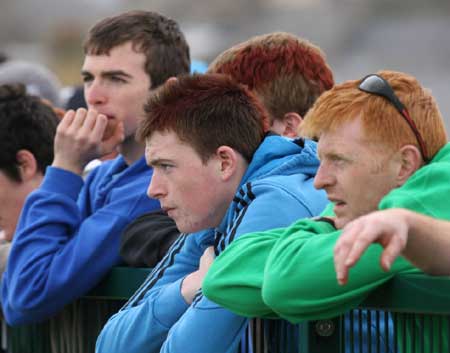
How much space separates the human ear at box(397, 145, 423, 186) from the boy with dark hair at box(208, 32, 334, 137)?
154 centimetres

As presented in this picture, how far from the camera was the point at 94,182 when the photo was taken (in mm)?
5750

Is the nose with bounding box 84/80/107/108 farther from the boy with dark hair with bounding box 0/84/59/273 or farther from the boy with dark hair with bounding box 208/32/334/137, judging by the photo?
the boy with dark hair with bounding box 208/32/334/137

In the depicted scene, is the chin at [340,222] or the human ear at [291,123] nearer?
the chin at [340,222]

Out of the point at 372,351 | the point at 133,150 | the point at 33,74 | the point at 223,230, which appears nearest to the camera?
the point at 372,351

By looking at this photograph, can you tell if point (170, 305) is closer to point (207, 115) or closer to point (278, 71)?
point (207, 115)

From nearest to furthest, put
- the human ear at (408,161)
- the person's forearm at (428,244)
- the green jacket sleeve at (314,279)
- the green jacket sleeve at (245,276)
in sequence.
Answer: the person's forearm at (428,244)
the green jacket sleeve at (314,279)
the human ear at (408,161)
the green jacket sleeve at (245,276)

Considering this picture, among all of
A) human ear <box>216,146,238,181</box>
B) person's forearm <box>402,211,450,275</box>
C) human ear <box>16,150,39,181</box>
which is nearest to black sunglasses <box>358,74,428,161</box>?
person's forearm <box>402,211,450,275</box>

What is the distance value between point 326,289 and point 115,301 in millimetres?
1912

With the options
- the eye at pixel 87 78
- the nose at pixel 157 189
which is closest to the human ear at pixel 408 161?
the nose at pixel 157 189

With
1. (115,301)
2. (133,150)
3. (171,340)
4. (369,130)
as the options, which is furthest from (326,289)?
(133,150)

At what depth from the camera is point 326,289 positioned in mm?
3395

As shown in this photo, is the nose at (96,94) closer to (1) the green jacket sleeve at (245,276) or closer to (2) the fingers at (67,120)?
(2) the fingers at (67,120)

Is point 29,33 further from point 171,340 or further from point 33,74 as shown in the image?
point 171,340

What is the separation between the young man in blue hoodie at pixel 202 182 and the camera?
4176 millimetres
